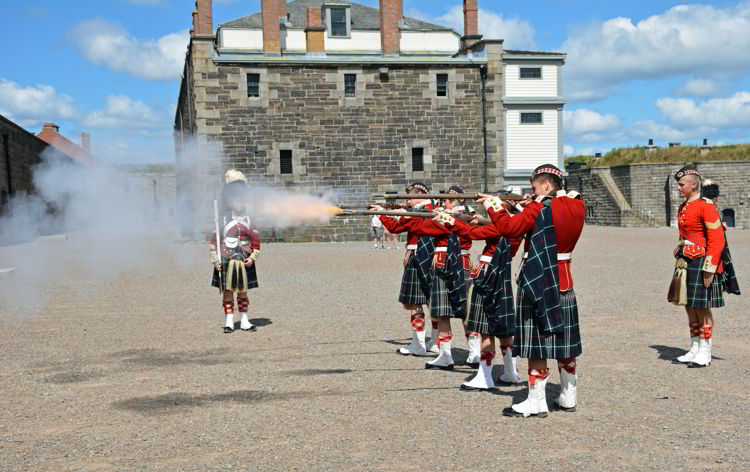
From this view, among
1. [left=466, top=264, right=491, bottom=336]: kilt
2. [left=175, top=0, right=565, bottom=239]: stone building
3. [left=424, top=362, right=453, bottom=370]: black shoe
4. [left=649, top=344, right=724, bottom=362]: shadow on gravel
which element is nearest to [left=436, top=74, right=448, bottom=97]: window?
[left=175, top=0, right=565, bottom=239]: stone building

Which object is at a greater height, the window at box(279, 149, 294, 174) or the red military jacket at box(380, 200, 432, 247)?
the window at box(279, 149, 294, 174)

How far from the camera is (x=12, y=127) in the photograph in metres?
20.7

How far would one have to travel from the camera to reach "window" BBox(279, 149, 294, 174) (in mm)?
30328

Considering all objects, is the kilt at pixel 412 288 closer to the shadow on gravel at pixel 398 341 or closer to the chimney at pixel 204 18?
the shadow on gravel at pixel 398 341

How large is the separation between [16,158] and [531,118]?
31.9 metres

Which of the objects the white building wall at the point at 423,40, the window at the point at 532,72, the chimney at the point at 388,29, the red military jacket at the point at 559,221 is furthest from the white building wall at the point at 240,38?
the red military jacket at the point at 559,221

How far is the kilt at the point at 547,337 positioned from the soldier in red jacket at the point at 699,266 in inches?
99.7

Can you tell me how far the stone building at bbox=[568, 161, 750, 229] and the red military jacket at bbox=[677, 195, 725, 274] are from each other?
37.9 meters

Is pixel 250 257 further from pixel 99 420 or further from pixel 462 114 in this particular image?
pixel 462 114

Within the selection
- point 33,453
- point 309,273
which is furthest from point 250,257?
point 309,273

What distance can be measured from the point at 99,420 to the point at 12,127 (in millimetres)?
17676

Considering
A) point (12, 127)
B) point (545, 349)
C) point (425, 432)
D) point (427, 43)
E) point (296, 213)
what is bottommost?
point (425, 432)

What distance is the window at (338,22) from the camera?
39.9 meters

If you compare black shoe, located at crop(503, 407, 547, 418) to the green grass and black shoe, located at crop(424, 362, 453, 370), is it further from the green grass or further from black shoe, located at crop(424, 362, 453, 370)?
the green grass
